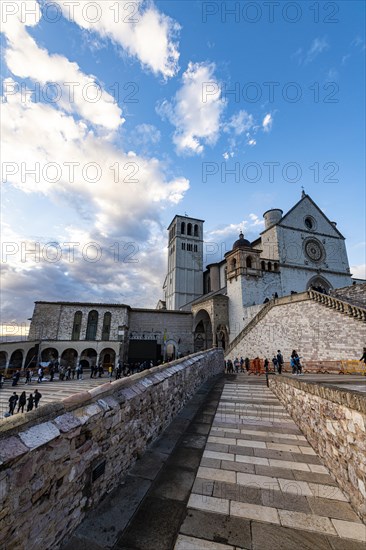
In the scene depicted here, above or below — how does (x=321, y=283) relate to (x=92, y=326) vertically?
above

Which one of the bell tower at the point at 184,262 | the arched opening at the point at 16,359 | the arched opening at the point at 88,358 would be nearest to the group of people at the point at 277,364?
the arched opening at the point at 88,358

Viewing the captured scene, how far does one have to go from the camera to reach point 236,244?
116 feet

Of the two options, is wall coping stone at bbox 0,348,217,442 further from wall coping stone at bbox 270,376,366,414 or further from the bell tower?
the bell tower

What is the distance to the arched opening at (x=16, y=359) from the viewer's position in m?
24.2

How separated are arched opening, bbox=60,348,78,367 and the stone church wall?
19167 millimetres

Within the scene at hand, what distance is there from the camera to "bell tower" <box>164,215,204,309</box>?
47.9m

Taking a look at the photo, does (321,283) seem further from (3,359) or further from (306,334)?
(3,359)

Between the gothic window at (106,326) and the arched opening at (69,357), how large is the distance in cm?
383

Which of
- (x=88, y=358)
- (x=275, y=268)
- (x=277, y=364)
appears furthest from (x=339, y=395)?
(x=88, y=358)

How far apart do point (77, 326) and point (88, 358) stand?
14.1ft

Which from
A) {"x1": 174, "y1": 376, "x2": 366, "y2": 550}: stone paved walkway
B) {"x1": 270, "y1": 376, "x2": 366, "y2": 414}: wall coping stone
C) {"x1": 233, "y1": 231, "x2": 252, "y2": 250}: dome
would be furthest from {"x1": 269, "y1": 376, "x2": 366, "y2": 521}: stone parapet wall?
{"x1": 233, "y1": 231, "x2": 252, "y2": 250}: dome

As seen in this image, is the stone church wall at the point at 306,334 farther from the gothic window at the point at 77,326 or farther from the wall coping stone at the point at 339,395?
the gothic window at the point at 77,326

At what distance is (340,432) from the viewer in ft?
10.7

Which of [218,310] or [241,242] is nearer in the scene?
[218,310]
